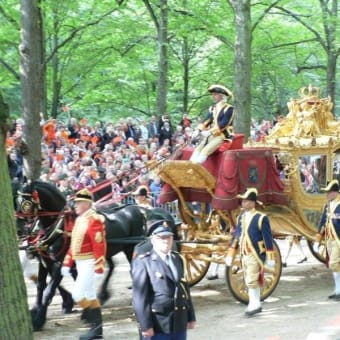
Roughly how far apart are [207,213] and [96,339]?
3565 millimetres

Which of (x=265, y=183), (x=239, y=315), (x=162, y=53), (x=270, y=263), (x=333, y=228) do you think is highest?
(x=162, y=53)

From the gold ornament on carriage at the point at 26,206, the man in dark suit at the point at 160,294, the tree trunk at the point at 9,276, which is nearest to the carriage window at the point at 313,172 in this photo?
the gold ornament on carriage at the point at 26,206

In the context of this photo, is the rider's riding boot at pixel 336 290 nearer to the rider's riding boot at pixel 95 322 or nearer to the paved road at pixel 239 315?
the paved road at pixel 239 315

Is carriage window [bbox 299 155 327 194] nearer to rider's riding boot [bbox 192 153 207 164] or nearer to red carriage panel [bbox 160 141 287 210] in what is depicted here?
red carriage panel [bbox 160 141 287 210]

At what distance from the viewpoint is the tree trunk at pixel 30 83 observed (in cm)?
1196

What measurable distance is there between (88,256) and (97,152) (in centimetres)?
1016

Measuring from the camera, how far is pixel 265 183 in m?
10.4

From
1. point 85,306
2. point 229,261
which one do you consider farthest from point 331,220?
point 85,306

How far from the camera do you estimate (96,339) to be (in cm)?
808

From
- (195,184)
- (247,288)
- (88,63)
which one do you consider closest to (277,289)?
(247,288)

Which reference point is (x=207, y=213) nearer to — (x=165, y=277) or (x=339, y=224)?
(x=339, y=224)

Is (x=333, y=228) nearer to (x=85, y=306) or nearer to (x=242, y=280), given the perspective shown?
(x=242, y=280)

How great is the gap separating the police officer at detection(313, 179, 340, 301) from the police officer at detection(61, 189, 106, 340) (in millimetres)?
3655

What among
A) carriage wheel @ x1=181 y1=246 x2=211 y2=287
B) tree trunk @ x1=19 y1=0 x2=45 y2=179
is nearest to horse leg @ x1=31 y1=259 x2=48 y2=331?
carriage wheel @ x1=181 y1=246 x2=211 y2=287
